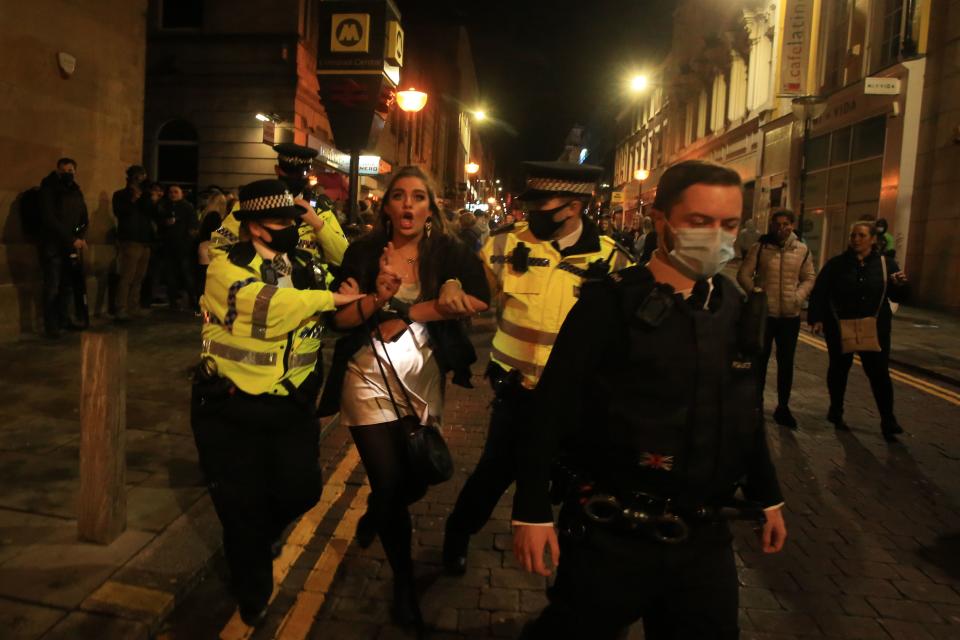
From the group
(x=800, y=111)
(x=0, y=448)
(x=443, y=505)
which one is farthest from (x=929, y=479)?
(x=800, y=111)

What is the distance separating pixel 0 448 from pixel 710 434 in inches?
195

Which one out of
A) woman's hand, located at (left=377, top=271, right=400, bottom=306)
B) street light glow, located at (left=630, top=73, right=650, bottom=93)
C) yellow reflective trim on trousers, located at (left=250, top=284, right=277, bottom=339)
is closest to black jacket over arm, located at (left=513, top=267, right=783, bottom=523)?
woman's hand, located at (left=377, top=271, right=400, bottom=306)

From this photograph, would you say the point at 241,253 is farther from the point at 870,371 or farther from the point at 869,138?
the point at 869,138

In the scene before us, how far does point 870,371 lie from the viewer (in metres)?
6.59

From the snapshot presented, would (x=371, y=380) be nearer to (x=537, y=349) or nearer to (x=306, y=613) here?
(x=537, y=349)

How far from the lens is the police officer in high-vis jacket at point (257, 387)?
9.38 ft

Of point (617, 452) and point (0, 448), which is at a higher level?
point (617, 452)

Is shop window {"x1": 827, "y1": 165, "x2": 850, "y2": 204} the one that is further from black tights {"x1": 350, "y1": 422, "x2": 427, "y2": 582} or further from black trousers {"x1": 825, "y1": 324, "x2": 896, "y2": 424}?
black tights {"x1": 350, "y1": 422, "x2": 427, "y2": 582}

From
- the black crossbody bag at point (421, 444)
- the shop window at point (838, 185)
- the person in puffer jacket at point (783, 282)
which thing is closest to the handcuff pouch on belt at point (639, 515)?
the black crossbody bag at point (421, 444)

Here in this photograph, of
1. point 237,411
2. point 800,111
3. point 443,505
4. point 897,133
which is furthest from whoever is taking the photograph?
point 897,133

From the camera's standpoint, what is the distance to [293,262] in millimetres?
3176

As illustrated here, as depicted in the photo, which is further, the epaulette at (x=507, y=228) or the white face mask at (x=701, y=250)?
the epaulette at (x=507, y=228)

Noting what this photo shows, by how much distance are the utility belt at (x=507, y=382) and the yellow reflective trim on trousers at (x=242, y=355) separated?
3.42 ft

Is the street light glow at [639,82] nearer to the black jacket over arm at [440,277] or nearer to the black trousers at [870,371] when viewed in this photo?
the black trousers at [870,371]
